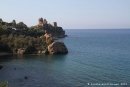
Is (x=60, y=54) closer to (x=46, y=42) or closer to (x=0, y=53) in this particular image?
(x=46, y=42)

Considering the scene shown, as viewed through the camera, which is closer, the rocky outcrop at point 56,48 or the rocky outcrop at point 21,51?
the rocky outcrop at point 56,48

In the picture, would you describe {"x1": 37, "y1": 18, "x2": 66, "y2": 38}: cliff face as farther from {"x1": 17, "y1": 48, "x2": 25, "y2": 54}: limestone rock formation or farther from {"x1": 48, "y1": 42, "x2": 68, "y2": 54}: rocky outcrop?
{"x1": 48, "y1": 42, "x2": 68, "y2": 54}: rocky outcrop

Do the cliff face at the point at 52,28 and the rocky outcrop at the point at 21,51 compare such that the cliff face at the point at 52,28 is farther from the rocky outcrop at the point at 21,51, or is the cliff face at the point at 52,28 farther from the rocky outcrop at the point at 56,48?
the rocky outcrop at the point at 56,48

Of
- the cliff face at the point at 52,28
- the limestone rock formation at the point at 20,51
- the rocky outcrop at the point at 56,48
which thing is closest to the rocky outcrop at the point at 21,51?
the limestone rock formation at the point at 20,51

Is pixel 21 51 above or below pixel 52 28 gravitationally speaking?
below

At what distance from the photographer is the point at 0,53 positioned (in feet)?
223

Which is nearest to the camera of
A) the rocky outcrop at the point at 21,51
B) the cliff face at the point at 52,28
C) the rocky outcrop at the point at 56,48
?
the rocky outcrop at the point at 56,48

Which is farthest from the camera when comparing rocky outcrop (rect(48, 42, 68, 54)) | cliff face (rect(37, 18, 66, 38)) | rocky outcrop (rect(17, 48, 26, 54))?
cliff face (rect(37, 18, 66, 38))

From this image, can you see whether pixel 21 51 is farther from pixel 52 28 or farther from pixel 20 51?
pixel 52 28

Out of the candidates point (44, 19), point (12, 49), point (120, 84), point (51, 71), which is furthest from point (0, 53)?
point (44, 19)

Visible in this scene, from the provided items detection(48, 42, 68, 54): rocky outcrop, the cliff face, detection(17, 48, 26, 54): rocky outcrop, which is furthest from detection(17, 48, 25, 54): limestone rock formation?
the cliff face

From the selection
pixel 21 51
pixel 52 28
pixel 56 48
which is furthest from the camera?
pixel 52 28

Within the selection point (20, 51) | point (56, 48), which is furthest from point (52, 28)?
point (20, 51)

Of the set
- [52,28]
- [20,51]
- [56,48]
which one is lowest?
[20,51]
